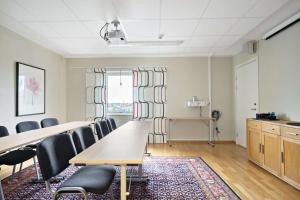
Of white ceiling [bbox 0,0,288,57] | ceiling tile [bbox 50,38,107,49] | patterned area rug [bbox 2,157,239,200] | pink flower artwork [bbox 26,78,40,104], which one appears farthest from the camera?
ceiling tile [bbox 50,38,107,49]

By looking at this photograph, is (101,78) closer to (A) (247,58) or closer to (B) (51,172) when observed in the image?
(A) (247,58)

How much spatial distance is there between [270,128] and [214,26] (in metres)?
1.95

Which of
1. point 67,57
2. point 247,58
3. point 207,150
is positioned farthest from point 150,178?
point 67,57

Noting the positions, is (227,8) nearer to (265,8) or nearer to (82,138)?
(265,8)

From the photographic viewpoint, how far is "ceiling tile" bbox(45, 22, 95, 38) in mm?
3551

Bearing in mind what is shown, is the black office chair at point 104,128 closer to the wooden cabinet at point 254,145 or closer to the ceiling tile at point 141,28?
the ceiling tile at point 141,28

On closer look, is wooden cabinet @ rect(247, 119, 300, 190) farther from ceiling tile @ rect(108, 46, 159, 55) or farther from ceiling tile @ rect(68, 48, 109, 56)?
ceiling tile @ rect(68, 48, 109, 56)

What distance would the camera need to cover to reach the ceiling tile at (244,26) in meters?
3.41

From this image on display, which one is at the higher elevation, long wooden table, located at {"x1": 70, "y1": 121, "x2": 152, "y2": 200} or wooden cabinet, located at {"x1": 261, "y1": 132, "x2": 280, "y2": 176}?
long wooden table, located at {"x1": 70, "y1": 121, "x2": 152, "y2": 200}

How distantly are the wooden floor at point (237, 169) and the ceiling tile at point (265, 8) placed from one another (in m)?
2.48

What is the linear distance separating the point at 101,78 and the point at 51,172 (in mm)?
4418

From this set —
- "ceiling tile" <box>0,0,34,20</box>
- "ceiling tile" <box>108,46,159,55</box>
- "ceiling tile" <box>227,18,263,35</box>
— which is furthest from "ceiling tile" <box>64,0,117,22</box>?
"ceiling tile" <box>227,18,263,35</box>

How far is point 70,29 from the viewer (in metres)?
3.78

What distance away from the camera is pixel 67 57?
19.7 feet
